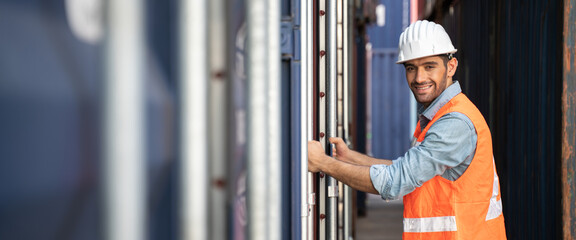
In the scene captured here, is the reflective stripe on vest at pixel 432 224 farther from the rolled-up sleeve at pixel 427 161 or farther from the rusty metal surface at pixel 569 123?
the rusty metal surface at pixel 569 123

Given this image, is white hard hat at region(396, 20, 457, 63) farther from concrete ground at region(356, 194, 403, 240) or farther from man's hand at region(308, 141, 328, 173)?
concrete ground at region(356, 194, 403, 240)

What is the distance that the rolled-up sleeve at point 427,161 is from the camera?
7.73 ft


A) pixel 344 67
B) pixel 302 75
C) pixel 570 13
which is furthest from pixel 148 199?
pixel 570 13

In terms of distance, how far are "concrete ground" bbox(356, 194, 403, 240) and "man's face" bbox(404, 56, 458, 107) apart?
5701 millimetres

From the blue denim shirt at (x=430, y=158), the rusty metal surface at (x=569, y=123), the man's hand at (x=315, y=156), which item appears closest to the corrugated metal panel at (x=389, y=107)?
the rusty metal surface at (x=569, y=123)

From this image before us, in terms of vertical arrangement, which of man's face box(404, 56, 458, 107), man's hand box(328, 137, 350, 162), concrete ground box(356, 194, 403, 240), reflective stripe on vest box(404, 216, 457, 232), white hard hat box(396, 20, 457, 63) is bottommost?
concrete ground box(356, 194, 403, 240)

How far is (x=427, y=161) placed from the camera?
2.36 meters

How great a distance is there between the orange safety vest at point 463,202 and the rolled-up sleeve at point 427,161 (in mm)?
94

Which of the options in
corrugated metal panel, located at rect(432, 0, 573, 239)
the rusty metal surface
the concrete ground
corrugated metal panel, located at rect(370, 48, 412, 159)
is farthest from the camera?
corrugated metal panel, located at rect(370, 48, 412, 159)

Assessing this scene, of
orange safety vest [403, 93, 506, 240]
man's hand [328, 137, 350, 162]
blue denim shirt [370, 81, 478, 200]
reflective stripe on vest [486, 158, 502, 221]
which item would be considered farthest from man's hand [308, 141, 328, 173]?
reflective stripe on vest [486, 158, 502, 221]

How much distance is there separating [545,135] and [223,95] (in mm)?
3176

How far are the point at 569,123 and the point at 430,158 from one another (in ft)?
4.02

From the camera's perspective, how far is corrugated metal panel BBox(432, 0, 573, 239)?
131 inches

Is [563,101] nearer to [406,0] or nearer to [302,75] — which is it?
[302,75]
